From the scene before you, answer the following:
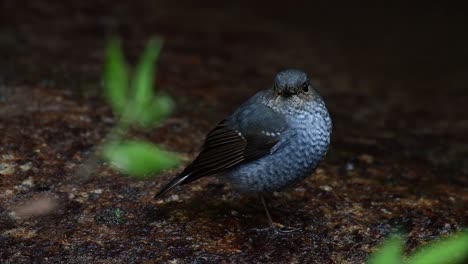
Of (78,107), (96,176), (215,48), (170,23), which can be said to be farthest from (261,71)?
Answer: (96,176)

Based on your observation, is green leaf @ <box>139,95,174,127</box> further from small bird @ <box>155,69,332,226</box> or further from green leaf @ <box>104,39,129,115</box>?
small bird @ <box>155,69,332,226</box>

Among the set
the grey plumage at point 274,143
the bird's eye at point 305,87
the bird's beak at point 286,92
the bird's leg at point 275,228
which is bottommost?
the bird's leg at point 275,228

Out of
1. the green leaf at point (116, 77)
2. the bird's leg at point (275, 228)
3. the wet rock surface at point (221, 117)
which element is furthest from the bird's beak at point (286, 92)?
the green leaf at point (116, 77)

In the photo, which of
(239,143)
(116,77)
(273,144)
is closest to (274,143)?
(273,144)

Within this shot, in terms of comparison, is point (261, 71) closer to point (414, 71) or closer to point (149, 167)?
point (414, 71)

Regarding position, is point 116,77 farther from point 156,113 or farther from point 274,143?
point 274,143

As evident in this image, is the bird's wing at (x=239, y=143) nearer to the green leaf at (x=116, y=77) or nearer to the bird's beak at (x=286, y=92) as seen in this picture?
the bird's beak at (x=286, y=92)
